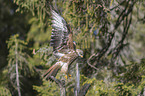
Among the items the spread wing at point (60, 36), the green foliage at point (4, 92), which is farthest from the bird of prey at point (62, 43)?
the green foliage at point (4, 92)

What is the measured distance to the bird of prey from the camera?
216 cm

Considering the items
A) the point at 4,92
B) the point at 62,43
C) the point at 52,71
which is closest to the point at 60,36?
the point at 62,43

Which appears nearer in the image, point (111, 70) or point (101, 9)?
point (101, 9)

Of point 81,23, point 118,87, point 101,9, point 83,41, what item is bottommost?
point 118,87

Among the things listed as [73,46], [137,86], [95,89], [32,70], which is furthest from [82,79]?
[32,70]

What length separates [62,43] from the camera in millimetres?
2205

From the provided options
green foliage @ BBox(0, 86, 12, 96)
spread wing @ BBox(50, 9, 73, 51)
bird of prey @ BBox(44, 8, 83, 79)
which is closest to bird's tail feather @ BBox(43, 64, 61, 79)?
bird of prey @ BBox(44, 8, 83, 79)

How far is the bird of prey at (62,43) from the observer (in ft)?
7.10

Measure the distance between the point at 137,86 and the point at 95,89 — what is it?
754 millimetres

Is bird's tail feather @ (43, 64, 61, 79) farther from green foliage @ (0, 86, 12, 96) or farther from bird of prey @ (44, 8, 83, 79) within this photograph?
green foliage @ (0, 86, 12, 96)

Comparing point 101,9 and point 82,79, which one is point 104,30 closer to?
point 101,9

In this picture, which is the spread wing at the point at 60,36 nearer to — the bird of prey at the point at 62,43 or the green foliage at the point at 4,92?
the bird of prey at the point at 62,43

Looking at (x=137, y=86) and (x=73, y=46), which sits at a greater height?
(x=73, y=46)

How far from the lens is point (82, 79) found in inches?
131
